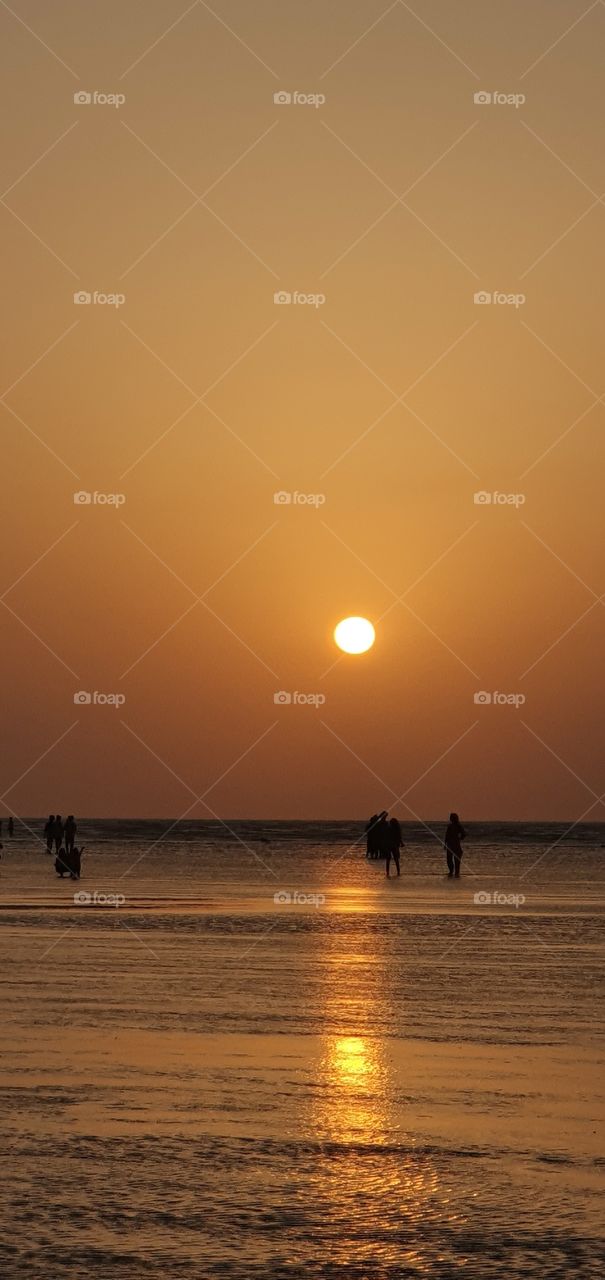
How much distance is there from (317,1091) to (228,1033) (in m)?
2.49

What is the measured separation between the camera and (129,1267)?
650cm

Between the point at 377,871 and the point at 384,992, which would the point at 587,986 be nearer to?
the point at 384,992

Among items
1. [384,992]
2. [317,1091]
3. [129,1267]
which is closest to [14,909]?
[384,992]
